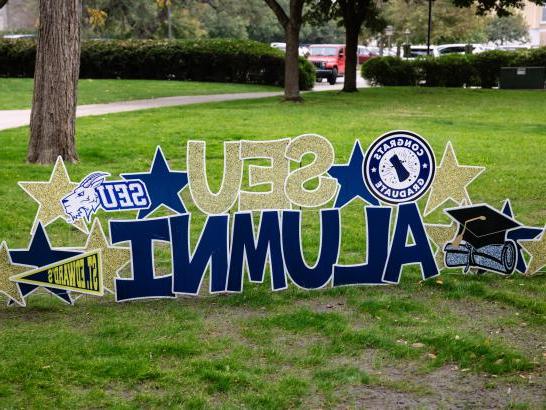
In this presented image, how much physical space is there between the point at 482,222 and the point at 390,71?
26.2 meters

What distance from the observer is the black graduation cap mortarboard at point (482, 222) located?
21.3ft

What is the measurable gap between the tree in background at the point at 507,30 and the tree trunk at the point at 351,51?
52350 mm

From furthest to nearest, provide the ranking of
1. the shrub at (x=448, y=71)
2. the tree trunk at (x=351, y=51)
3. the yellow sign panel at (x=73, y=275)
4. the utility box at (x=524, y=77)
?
the shrub at (x=448, y=71), the utility box at (x=524, y=77), the tree trunk at (x=351, y=51), the yellow sign panel at (x=73, y=275)

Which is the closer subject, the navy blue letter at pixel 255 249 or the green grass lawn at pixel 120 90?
the navy blue letter at pixel 255 249

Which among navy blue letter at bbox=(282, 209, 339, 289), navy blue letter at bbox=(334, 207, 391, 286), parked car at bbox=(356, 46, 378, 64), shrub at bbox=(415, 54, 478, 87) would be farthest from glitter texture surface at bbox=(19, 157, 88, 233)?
parked car at bbox=(356, 46, 378, 64)

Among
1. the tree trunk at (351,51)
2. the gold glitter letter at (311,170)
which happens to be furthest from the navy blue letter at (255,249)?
the tree trunk at (351,51)

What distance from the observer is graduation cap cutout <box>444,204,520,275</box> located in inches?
256

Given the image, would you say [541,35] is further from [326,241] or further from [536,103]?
[326,241]

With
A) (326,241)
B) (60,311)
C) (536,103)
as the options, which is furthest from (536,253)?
(536,103)

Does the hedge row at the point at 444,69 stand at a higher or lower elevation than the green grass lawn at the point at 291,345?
higher

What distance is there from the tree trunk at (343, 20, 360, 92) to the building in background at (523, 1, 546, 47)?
2043 inches

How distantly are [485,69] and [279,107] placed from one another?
14616 millimetres

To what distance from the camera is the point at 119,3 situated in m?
49.0

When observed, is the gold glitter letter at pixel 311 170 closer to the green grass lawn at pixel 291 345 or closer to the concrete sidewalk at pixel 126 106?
the green grass lawn at pixel 291 345
